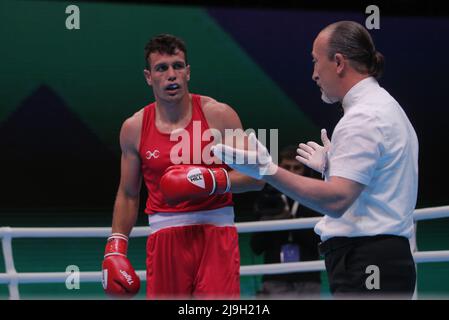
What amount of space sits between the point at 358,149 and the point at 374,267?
12.8 inches

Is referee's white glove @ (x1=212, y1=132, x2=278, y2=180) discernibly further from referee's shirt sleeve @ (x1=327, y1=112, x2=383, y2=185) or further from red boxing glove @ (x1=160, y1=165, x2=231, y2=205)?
red boxing glove @ (x1=160, y1=165, x2=231, y2=205)

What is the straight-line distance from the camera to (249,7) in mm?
6051

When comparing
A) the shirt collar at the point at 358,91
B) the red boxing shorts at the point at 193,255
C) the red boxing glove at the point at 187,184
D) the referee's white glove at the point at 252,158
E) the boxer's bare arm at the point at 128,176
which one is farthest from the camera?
the boxer's bare arm at the point at 128,176

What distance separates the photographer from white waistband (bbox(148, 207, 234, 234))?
3.16 m

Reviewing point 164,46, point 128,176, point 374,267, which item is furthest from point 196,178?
point 374,267

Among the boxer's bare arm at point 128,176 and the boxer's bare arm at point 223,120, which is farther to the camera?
the boxer's bare arm at point 128,176

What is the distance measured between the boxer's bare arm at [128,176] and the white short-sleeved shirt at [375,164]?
1.42 meters

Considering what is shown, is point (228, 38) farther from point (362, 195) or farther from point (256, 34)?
point (362, 195)

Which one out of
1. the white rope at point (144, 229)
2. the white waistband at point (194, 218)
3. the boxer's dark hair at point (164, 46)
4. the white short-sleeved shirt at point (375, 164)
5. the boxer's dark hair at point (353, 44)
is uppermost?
the boxer's dark hair at point (164, 46)

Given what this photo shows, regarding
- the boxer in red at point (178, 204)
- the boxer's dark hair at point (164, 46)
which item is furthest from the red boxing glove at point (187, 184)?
the boxer's dark hair at point (164, 46)

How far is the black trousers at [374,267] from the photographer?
1.99 metres

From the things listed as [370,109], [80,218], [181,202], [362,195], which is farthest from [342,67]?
[80,218]

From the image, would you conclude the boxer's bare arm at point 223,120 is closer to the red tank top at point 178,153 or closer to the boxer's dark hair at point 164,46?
the red tank top at point 178,153

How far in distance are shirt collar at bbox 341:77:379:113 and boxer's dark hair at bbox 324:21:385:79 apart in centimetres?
4
